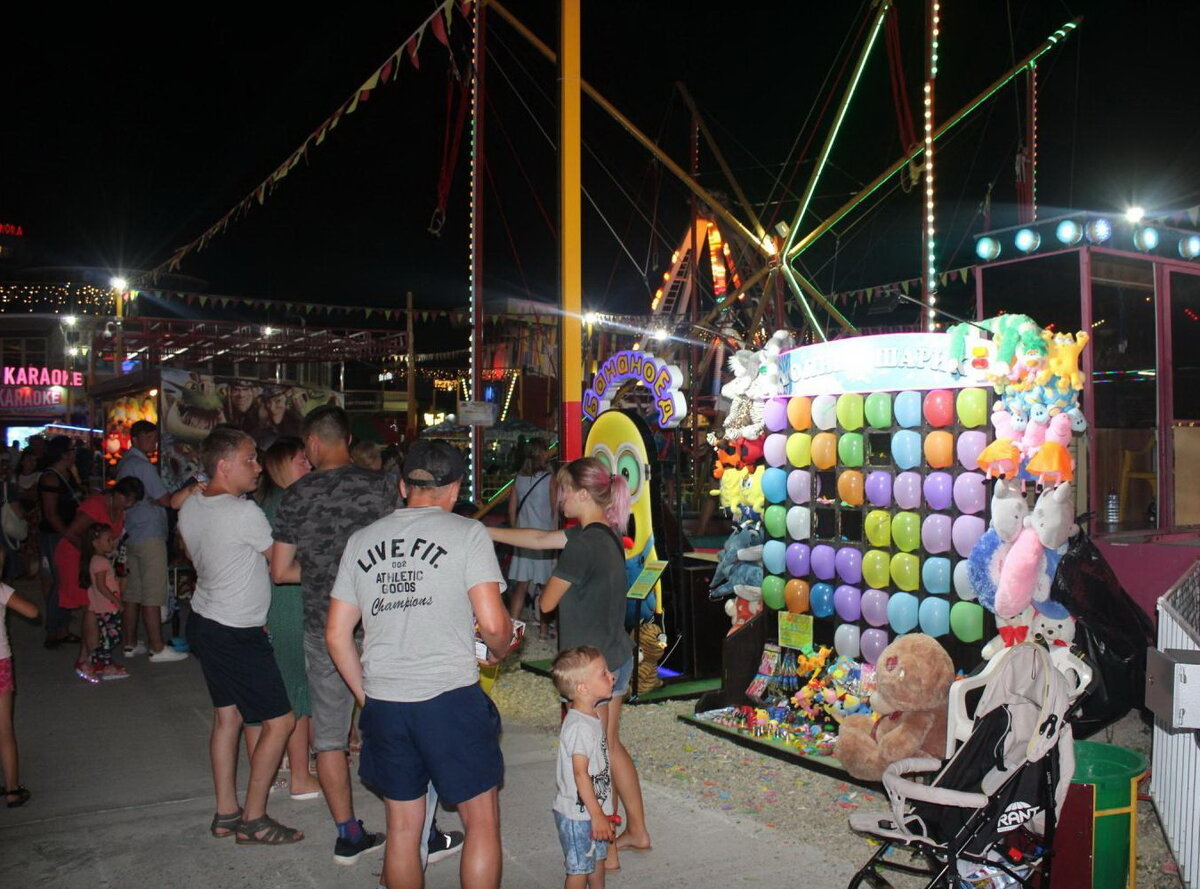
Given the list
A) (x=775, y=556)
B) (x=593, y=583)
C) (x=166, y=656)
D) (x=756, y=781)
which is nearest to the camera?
A: (x=593, y=583)

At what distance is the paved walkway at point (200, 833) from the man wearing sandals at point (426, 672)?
1062 millimetres

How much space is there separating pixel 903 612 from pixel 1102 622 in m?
1.21

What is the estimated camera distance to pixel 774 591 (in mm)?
7105

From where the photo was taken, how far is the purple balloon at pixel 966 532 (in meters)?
5.66

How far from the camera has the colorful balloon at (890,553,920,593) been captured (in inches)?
241

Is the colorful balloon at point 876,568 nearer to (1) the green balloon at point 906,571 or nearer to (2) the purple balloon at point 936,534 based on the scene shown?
(1) the green balloon at point 906,571

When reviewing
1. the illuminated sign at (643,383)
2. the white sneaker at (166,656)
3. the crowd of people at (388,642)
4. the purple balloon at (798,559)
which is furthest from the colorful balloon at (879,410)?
the white sneaker at (166,656)

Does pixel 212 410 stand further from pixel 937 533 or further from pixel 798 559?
pixel 937 533

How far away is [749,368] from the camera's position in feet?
23.9

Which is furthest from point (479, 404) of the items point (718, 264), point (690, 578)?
point (718, 264)

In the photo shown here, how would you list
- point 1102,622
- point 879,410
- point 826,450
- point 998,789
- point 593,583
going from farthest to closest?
point 826,450
point 879,410
point 1102,622
point 593,583
point 998,789

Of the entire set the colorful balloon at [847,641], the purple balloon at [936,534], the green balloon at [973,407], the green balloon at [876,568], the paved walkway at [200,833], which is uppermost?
the green balloon at [973,407]

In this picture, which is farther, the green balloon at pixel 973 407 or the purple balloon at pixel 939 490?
the purple balloon at pixel 939 490

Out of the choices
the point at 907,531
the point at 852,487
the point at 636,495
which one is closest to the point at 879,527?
the point at 907,531
